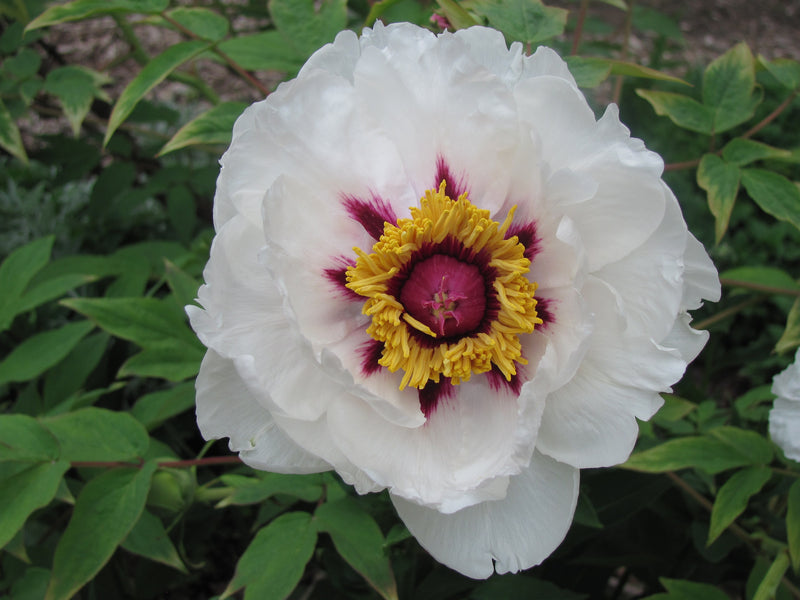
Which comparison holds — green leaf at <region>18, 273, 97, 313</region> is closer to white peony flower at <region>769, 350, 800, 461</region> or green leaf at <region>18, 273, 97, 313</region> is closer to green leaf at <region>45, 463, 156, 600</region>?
green leaf at <region>45, 463, 156, 600</region>

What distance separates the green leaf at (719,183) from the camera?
1444 mm

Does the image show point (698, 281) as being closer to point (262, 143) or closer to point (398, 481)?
point (398, 481)

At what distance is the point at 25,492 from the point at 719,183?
1.43 m

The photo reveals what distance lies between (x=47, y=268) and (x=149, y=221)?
2.21 feet

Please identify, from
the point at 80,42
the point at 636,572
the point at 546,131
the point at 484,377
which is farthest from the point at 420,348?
the point at 80,42

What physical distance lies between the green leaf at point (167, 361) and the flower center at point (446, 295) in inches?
23.1

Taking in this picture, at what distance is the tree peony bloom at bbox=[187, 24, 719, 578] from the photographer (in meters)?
1.03

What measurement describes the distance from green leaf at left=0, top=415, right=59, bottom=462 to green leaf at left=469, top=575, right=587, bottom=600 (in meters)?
0.89

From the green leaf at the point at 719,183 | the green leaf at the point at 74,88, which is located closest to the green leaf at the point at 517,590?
the green leaf at the point at 719,183

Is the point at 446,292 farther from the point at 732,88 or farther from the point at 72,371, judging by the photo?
the point at 72,371

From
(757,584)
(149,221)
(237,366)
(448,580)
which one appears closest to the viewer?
(237,366)

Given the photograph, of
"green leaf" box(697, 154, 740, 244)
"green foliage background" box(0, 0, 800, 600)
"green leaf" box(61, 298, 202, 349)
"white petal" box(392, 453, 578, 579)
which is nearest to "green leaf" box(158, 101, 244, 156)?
"green foliage background" box(0, 0, 800, 600)

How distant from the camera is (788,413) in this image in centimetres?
132

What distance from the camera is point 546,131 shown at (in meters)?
1.06
